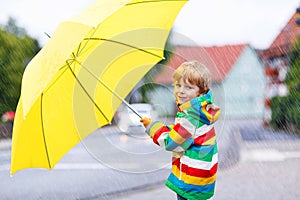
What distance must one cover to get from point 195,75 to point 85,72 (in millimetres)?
994

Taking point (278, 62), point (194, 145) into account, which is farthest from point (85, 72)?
point (278, 62)

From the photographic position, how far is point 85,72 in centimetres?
300

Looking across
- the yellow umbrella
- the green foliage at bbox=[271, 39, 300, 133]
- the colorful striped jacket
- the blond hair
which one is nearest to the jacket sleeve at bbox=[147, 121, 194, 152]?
the colorful striped jacket

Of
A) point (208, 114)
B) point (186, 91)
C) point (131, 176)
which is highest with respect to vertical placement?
point (186, 91)

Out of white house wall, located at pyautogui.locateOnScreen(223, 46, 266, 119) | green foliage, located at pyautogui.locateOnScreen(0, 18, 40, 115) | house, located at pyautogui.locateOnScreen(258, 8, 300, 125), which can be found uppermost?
green foliage, located at pyautogui.locateOnScreen(0, 18, 40, 115)

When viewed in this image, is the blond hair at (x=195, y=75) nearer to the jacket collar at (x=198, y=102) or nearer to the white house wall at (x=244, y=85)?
the jacket collar at (x=198, y=102)

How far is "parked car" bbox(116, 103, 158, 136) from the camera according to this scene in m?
2.89

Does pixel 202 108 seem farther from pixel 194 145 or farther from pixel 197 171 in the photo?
pixel 197 171

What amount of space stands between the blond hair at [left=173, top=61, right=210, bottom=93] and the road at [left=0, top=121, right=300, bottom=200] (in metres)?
1.13

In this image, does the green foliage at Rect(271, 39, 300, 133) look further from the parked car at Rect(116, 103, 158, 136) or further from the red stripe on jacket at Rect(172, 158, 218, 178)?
the red stripe on jacket at Rect(172, 158, 218, 178)

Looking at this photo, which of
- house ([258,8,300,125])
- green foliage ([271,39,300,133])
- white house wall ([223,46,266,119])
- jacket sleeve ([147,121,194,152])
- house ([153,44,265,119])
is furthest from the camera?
white house wall ([223,46,266,119])

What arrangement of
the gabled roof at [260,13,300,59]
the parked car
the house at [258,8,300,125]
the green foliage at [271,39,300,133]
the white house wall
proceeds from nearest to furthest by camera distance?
the parked car → the green foliage at [271,39,300,133] → the house at [258,8,300,125] → the gabled roof at [260,13,300,59] → the white house wall

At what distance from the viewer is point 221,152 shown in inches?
351

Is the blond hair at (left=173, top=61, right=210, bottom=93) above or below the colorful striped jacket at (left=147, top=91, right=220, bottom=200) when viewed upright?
above
